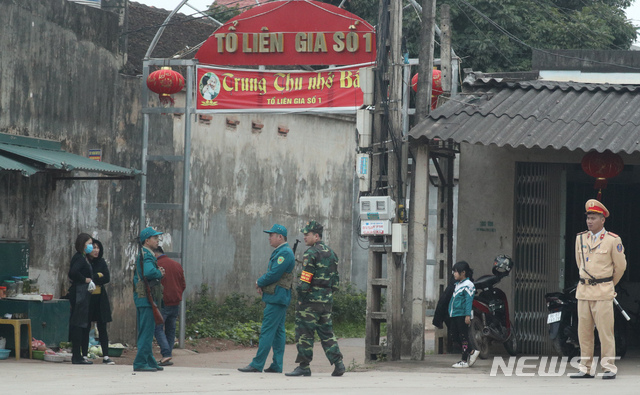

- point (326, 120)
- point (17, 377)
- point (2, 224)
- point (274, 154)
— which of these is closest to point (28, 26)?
point (2, 224)

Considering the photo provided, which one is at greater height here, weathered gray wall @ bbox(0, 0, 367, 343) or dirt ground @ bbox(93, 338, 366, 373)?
weathered gray wall @ bbox(0, 0, 367, 343)

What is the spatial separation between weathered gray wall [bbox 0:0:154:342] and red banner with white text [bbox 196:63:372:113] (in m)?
1.61

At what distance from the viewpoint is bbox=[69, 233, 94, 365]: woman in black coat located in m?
12.1

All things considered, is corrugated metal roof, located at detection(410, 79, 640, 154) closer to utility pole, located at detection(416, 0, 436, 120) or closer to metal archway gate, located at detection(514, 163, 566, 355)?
utility pole, located at detection(416, 0, 436, 120)

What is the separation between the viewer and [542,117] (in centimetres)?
1221

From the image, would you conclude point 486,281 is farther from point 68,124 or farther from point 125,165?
point 68,124

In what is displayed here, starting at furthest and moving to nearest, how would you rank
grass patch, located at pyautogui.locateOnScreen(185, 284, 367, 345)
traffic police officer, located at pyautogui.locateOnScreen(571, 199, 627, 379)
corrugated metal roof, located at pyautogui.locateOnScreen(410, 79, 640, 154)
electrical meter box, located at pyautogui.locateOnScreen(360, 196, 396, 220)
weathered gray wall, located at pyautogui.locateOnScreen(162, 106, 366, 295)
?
1. weathered gray wall, located at pyautogui.locateOnScreen(162, 106, 366, 295)
2. grass patch, located at pyautogui.locateOnScreen(185, 284, 367, 345)
3. electrical meter box, located at pyautogui.locateOnScreen(360, 196, 396, 220)
4. corrugated metal roof, located at pyautogui.locateOnScreen(410, 79, 640, 154)
5. traffic police officer, located at pyautogui.locateOnScreen(571, 199, 627, 379)

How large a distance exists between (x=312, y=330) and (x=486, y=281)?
9.86 ft

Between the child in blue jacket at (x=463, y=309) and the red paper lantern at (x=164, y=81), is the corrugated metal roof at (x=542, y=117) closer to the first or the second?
the child in blue jacket at (x=463, y=309)

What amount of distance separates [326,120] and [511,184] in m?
8.88

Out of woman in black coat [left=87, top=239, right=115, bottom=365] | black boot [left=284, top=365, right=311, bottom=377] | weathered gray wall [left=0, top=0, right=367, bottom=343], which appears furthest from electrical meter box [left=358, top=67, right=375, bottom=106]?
weathered gray wall [left=0, top=0, right=367, bottom=343]

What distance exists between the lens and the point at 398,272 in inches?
487

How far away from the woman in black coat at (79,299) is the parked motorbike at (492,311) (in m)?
4.90

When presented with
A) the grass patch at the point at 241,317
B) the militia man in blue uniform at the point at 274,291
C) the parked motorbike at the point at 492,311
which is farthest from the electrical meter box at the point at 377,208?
the grass patch at the point at 241,317
